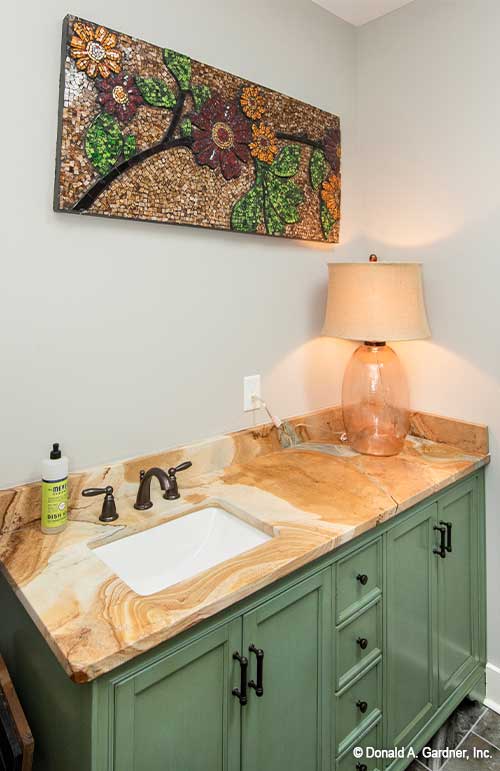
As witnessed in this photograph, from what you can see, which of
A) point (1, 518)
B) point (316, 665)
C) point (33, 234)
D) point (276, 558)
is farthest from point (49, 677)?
point (33, 234)

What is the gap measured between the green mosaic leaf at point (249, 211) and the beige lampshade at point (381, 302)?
0.33 meters

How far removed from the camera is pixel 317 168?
1.79 metres

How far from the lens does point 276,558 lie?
106 cm

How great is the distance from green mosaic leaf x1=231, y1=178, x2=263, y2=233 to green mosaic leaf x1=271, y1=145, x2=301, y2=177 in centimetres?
11

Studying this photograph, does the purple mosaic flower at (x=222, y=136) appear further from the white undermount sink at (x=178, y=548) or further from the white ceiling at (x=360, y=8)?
the white undermount sink at (x=178, y=548)

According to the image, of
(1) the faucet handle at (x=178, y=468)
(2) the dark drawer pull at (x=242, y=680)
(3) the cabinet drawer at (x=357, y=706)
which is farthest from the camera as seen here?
(1) the faucet handle at (x=178, y=468)

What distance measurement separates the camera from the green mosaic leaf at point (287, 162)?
1637 millimetres

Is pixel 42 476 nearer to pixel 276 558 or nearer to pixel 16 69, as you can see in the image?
pixel 276 558

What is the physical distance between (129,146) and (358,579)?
1.28m

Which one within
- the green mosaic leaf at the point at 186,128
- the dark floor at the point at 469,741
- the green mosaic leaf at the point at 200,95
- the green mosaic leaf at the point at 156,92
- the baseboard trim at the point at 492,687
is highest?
the green mosaic leaf at the point at 200,95

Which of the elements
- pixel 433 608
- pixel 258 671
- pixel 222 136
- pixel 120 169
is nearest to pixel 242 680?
pixel 258 671

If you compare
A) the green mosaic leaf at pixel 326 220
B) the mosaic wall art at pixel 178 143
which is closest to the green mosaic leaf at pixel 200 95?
the mosaic wall art at pixel 178 143

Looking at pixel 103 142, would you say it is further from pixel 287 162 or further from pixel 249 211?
pixel 287 162

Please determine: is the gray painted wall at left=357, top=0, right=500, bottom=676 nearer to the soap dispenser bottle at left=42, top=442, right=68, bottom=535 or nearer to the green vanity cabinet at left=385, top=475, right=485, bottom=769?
the green vanity cabinet at left=385, top=475, right=485, bottom=769
